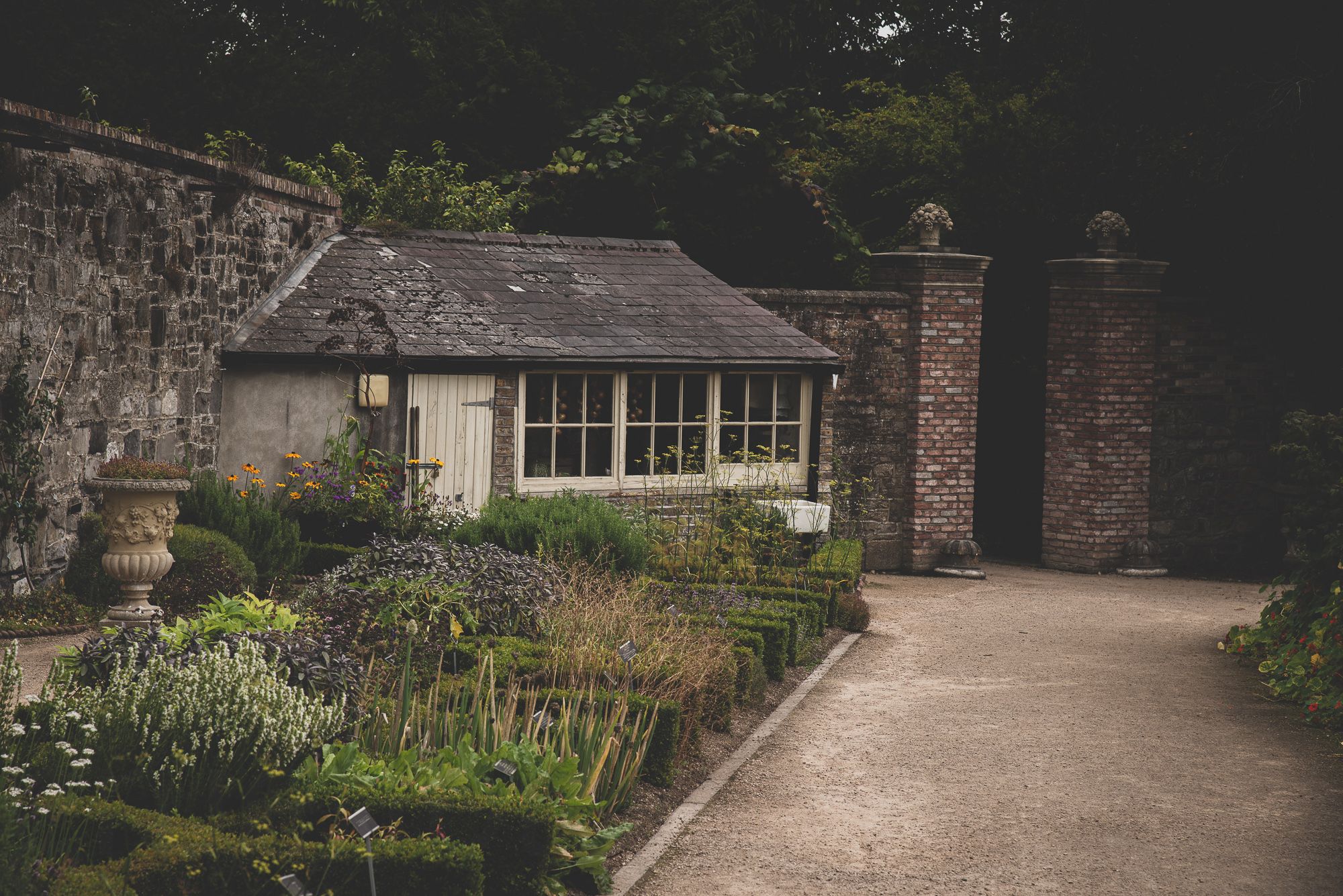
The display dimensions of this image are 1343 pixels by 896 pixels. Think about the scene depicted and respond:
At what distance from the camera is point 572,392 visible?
525 inches

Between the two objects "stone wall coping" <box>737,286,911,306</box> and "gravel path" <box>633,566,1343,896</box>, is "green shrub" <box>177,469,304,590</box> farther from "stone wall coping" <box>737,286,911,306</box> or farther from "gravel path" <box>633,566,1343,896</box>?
"stone wall coping" <box>737,286,911,306</box>

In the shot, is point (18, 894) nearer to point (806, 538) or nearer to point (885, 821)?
point (885, 821)

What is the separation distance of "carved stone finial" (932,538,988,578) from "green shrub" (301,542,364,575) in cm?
742

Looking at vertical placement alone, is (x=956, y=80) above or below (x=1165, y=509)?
above

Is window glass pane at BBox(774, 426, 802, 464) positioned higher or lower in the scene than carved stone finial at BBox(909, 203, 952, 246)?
lower

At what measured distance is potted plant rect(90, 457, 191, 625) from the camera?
8305 millimetres

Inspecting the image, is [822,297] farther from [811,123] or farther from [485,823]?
[485,823]

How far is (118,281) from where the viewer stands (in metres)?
10.0

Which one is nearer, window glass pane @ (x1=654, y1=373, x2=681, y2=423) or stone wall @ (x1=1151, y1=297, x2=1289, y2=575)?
window glass pane @ (x1=654, y1=373, x2=681, y2=423)

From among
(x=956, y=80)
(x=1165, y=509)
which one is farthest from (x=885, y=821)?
(x=956, y=80)

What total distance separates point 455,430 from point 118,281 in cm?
344

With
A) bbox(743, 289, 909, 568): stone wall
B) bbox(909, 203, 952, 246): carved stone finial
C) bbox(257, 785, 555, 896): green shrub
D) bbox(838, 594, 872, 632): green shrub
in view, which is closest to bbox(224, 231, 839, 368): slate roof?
bbox(743, 289, 909, 568): stone wall

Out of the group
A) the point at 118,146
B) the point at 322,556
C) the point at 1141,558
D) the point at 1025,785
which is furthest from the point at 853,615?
the point at 118,146

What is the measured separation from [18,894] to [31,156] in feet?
20.6
